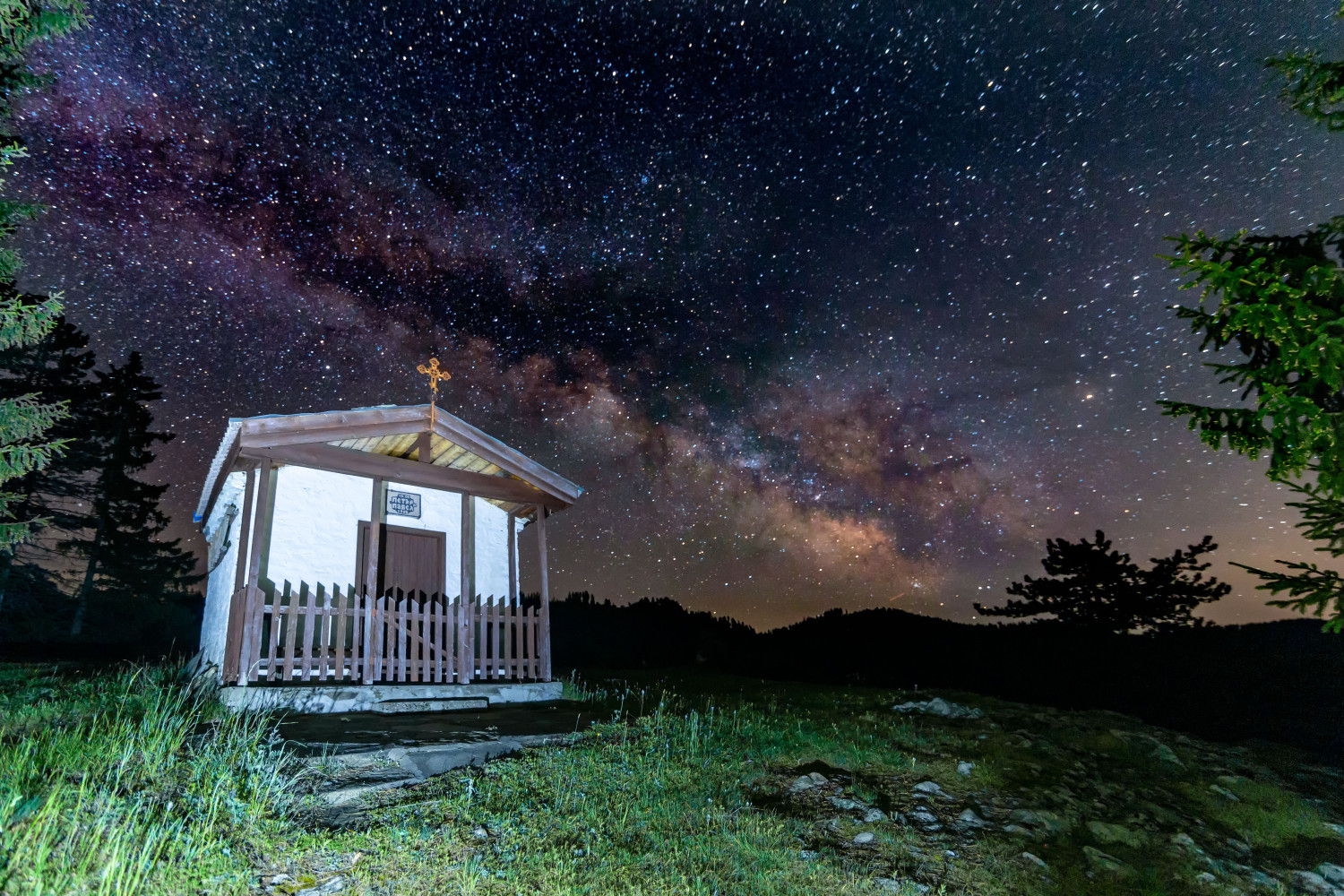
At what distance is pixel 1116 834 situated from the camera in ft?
22.0

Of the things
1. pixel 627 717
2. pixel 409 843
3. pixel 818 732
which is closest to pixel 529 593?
pixel 627 717

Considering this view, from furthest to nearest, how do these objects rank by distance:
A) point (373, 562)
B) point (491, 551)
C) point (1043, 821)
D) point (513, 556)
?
point (513, 556) → point (491, 551) → point (373, 562) → point (1043, 821)

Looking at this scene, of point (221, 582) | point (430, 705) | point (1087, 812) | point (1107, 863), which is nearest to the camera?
point (1107, 863)

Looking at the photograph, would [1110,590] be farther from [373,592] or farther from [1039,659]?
[373,592]

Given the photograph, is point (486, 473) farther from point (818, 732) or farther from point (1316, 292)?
point (1316, 292)

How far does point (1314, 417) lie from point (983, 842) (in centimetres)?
468

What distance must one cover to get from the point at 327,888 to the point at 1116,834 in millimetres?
7109

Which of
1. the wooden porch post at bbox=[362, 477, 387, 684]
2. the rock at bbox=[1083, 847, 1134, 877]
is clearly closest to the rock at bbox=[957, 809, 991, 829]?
the rock at bbox=[1083, 847, 1134, 877]

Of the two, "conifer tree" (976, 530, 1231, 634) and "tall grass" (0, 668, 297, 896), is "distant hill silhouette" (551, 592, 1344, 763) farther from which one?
"tall grass" (0, 668, 297, 896)

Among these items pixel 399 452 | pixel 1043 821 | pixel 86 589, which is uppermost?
pixel 86 589

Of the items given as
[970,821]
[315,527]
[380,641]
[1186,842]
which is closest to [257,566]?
[315,527]

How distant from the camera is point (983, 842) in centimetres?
584

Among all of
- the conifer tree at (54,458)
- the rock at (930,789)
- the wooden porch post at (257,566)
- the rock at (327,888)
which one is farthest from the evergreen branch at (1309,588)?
the conifer tree at (54,458)

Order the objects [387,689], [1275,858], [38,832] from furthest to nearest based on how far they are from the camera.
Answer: [387,689] → [1275,858] → [38,832]
